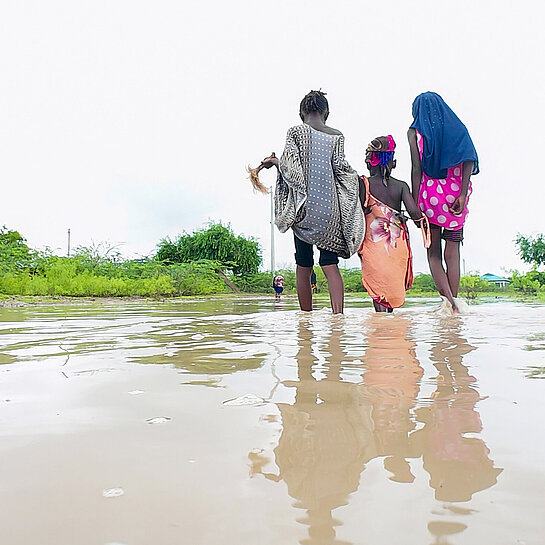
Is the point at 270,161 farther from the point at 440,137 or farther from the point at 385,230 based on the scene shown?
the point at 440,137

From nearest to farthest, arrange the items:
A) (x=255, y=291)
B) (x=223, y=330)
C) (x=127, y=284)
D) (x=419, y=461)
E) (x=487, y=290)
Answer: (x=419, y=461) → (x=223, y=330) → (x=127, y=284) → (x=487, y=290) → (x=255, y=291)

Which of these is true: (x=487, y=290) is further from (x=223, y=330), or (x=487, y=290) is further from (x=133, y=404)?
(x=133, y=404)

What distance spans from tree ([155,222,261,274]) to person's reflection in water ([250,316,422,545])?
856 inches

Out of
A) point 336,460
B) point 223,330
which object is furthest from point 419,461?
point 223,330

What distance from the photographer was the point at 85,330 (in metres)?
3.41

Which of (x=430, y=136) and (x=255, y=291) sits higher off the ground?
(x=430, y=136)

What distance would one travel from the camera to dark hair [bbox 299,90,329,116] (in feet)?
15.5

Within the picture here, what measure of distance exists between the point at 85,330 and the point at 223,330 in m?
0.86

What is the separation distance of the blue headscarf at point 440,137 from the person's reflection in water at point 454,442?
10.8 feet

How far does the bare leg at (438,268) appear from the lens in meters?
4.71

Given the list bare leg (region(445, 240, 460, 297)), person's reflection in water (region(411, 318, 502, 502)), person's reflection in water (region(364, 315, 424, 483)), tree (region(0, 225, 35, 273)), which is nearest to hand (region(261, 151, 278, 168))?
bare leg (region(445, 240, 460, 297))

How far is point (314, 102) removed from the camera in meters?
4.72

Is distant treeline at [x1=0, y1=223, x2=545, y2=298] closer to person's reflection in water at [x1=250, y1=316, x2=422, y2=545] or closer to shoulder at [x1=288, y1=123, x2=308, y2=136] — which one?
shoulder at [x1=288, y1=123, x2=308, y2=136]

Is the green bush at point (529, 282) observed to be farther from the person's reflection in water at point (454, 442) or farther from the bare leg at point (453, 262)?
the person's reflection in water at point (454, 442)
